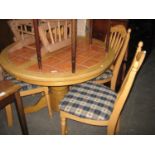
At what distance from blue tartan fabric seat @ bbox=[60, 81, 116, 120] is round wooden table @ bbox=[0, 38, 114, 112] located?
6.1 inches

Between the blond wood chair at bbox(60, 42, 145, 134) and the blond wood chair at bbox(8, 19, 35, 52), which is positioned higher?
the blond wood chair at bbox(8, 19, 35, 52)

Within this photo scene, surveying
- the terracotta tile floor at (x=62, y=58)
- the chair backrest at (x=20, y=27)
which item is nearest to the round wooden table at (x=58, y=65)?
the terracotta tile floor at (x=62, y=58)

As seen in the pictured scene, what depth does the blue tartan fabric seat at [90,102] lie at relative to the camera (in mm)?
1436

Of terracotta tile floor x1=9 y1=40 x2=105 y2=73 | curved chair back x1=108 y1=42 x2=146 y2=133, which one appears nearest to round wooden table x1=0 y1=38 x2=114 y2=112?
terracotta tile floor x1=9 y1=40 x2=105 y2=73

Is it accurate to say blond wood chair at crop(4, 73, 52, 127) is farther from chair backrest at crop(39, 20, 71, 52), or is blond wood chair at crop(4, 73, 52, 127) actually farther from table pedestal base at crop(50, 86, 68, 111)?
chair backrest at crop(39, 20, 71, 52)

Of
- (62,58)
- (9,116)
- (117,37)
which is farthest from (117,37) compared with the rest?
(9,116)

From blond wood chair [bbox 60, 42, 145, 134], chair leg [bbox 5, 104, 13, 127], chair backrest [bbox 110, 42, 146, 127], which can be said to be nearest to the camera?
chair backrest [bbox 110, 42, 146, 127]

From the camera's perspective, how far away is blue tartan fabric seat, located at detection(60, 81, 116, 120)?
1.44m

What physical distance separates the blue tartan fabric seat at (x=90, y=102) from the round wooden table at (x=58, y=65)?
0.15 m

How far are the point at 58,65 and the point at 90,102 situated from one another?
0.43 m

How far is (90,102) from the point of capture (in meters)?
1.50

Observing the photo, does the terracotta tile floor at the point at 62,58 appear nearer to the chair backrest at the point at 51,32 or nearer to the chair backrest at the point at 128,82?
the chair backrest at the point at 51,32
